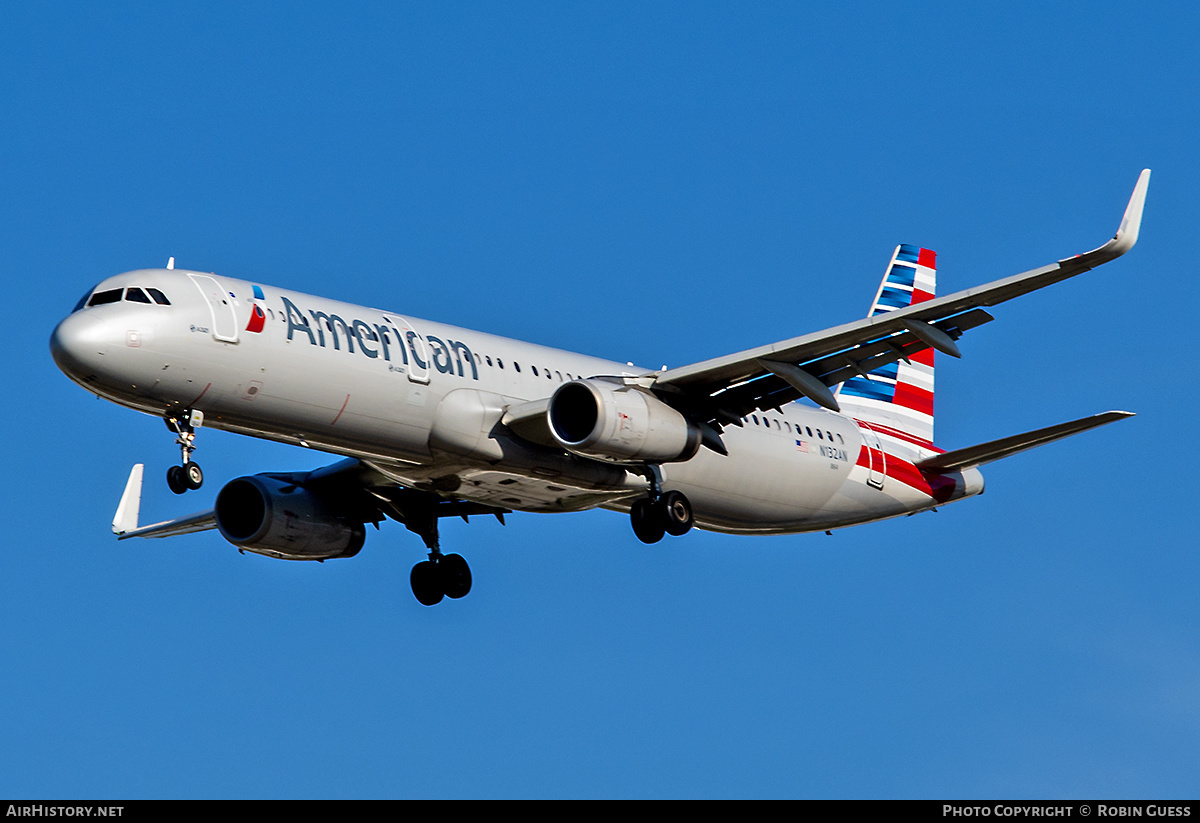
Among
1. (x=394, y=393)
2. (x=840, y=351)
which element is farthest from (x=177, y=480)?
(x=840, y=351)

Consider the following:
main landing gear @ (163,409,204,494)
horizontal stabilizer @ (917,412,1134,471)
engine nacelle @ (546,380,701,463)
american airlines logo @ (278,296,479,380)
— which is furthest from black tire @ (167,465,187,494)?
horizontal stabilizer @ (917,412,1134,471)

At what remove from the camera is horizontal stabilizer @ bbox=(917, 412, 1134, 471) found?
3601cm

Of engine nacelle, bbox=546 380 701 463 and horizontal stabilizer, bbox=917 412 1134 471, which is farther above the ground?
horizontal stabilizer, bbox=917 412 1134 471

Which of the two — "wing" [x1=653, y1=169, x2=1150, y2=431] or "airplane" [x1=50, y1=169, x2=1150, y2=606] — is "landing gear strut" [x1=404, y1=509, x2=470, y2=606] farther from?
"wing" [x1=653, y1=169, x2=1150, y2=431]

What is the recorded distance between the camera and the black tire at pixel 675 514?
3672 centimetres

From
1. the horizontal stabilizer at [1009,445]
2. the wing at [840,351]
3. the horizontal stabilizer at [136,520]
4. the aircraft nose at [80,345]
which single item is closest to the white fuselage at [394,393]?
the aircraft nose at [80,345]

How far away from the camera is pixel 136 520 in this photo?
1690 inches

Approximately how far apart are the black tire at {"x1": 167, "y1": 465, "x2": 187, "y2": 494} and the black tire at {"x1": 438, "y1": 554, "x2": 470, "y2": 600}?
1038 cm

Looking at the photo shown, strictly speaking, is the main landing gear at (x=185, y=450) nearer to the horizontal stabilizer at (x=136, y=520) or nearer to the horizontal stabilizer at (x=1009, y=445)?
the horizontal stabilizer at (x=136, y=520)

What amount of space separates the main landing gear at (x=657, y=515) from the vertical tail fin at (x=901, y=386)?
362 inches

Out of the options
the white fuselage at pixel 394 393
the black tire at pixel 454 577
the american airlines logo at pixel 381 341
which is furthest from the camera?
the black tire at pixel 454 577
